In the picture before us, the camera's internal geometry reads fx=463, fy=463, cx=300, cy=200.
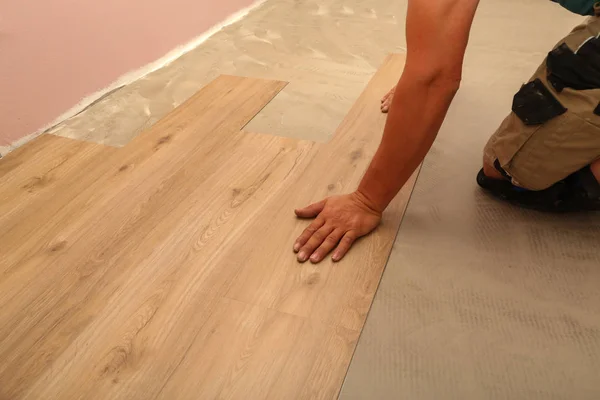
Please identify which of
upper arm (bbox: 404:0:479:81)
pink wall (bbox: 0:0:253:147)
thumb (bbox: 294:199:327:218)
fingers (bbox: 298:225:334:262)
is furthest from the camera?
pink wall (bbox: 0:0:253:147)

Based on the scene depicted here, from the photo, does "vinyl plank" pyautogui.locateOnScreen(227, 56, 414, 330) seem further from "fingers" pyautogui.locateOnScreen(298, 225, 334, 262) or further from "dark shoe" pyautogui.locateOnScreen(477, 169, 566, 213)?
"dark shoe" pyautogui.locateOnScreen(477, 169, 566, 213)

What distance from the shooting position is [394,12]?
8.39 ft

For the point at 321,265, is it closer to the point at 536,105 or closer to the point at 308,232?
the point at 308,232

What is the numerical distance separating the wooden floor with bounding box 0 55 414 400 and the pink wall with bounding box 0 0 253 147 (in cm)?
14

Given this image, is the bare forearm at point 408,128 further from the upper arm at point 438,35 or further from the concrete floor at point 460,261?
the concrete floor at point 460,261

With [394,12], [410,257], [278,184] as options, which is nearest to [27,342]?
[278,184]

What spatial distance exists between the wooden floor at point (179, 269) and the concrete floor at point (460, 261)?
0.07m

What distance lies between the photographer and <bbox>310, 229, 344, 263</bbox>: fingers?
3.49ft

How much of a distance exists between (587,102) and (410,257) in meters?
0.51

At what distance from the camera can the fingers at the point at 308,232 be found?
1.10 meters

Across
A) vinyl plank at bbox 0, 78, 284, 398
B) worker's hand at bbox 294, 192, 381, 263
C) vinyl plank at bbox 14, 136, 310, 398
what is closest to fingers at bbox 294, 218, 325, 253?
worker's hand at bbox 294, 192, 381, 263

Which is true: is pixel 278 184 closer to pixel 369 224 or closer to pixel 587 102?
pixel 369 224

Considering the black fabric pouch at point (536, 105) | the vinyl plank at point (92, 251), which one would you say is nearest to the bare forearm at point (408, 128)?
the black fabric pouch at point (536, 105)

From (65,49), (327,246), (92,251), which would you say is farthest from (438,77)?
(65,49)
